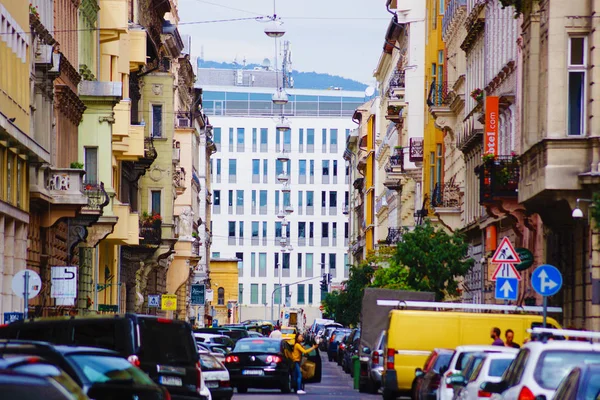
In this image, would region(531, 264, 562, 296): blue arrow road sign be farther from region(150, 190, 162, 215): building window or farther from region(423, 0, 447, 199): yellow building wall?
region(150, 190, 162, 215): building window

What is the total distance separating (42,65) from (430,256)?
1502 cm

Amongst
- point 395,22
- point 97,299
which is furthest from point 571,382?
point 395,22

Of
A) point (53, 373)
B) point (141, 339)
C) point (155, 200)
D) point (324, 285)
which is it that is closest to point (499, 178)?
→ point (141, 339)

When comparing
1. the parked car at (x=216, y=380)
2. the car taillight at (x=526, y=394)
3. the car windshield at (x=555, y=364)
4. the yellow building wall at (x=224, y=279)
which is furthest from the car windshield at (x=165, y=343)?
the yellow building wall at (x=224, y=279)

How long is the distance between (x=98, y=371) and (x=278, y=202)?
16022cm

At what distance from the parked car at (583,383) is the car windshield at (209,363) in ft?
57.1

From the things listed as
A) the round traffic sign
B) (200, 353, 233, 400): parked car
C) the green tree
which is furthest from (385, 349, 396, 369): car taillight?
the green tree

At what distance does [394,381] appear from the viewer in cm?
3167

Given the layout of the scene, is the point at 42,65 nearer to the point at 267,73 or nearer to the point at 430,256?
the point at 430,256

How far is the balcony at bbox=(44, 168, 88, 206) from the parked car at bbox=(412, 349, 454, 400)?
706 inches

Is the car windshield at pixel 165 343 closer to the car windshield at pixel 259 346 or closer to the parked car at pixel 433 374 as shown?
the parked car at pixel 433 374

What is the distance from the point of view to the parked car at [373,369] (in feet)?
120

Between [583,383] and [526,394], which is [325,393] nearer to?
[526,394]

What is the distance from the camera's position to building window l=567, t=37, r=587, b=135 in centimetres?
3328
